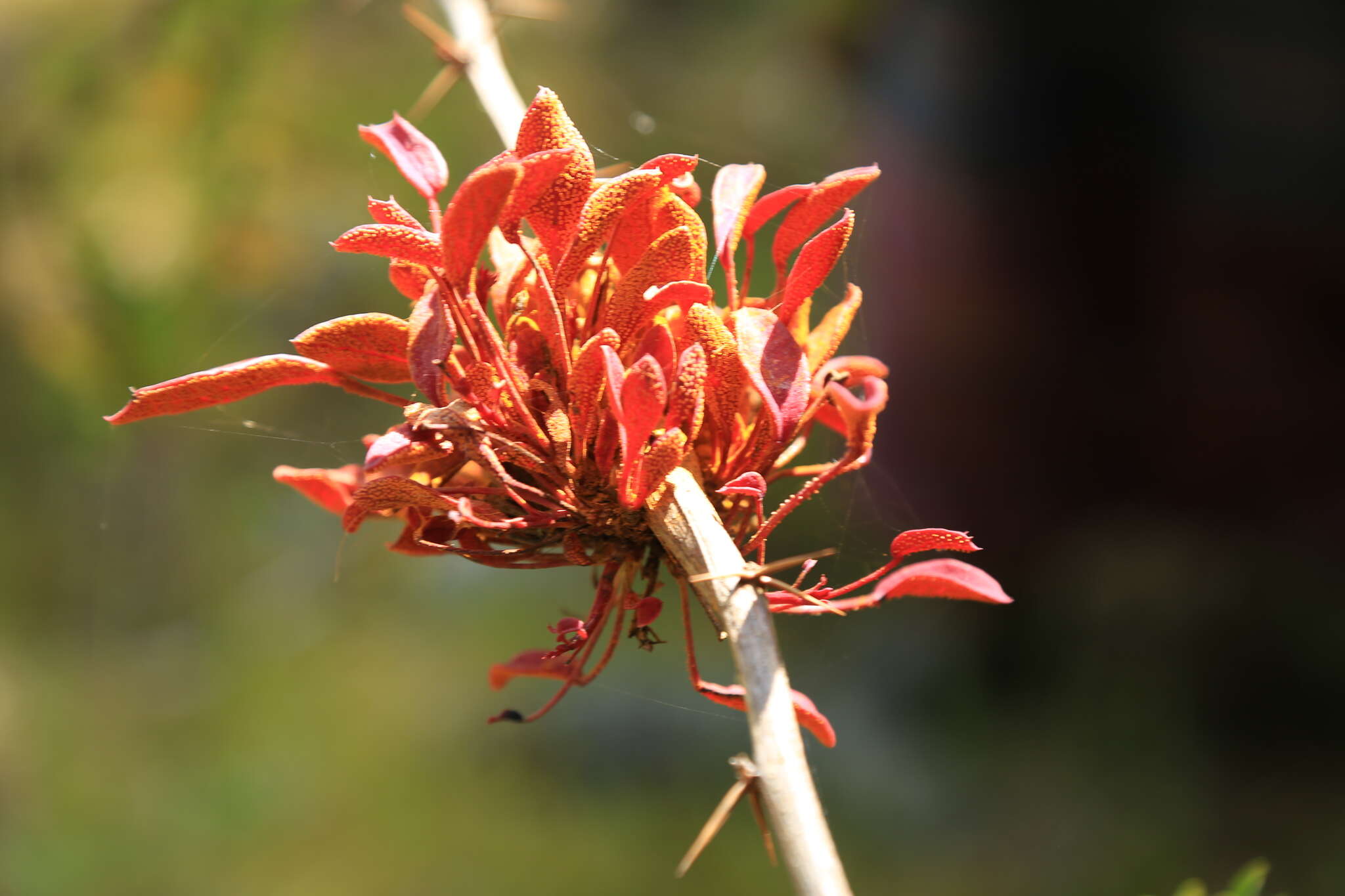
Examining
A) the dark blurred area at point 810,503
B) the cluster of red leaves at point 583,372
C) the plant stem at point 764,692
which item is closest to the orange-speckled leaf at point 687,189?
the cluster of red leaves at point 583,372

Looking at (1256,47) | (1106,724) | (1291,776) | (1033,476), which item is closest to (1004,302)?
(1033,476)

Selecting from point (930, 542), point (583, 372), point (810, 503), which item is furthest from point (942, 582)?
point (810, 503)

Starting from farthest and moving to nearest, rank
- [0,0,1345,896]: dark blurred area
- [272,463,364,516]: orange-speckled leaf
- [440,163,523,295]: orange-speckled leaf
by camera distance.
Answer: [0,0,1345,896]: dark blurred area < [272,463,364,516]: orange-speckled leaf < [440,163,523,295]: orange-speckled leaf

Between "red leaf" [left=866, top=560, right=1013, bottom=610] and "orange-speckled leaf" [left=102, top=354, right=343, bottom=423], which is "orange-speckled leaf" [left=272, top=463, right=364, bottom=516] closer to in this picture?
"orange-speckled leaf" [left=102, top=354, right=343, bottom=423]

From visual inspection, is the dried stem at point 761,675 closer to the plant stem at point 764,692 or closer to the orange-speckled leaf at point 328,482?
the plant stem at point 764,692

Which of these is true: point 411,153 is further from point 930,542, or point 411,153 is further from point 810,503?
point 810,503

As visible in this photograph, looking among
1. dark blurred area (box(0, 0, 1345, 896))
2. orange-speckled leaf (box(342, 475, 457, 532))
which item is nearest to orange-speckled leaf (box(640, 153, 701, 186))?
orange-speckled leaf (box(342, 475, 457, 532))
